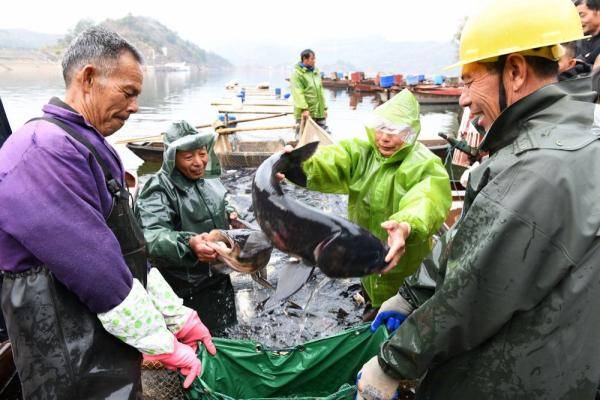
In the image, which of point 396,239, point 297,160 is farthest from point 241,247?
point 396,239

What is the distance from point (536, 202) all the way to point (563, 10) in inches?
29.7

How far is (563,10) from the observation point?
59.1 inches

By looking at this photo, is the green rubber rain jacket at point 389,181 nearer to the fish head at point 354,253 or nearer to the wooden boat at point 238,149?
the fish head at point 354,253

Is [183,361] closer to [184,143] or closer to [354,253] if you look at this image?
[354,253]

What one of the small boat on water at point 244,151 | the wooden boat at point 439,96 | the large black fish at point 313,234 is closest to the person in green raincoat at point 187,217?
the large black fish at point 313,234

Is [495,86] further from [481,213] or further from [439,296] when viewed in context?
[439,296]

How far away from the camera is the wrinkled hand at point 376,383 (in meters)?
1.83

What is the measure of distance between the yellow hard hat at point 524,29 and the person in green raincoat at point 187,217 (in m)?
2.21

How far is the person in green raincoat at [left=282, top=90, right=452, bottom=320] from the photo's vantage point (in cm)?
285

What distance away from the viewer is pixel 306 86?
11422mm

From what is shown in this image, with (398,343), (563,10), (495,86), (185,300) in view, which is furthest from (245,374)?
(563,10)

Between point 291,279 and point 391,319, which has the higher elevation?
point 291,279

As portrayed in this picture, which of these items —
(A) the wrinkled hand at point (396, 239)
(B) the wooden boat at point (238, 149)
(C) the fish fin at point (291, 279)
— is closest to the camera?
(A) the wrinkled hand at point (396, 239)

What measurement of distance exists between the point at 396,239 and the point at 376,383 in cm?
87
